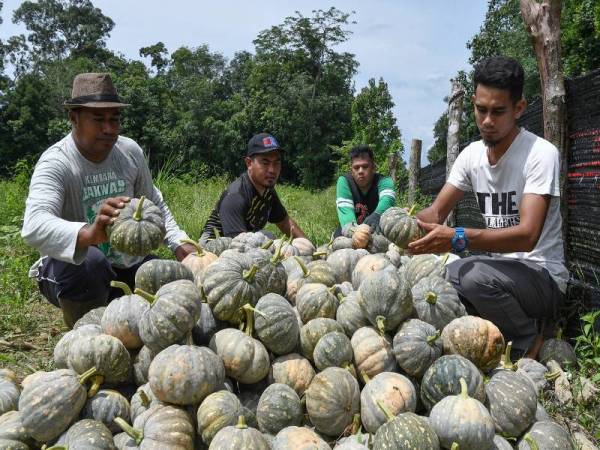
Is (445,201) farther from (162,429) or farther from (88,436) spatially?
(88,436)

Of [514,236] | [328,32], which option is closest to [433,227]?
[514,236]

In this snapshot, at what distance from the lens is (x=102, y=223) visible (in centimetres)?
Result: 327

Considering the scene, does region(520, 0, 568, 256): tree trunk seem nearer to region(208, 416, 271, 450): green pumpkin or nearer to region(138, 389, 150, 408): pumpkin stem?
region(208, 416, 271, 450): green pumpkin

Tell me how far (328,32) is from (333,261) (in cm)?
4197

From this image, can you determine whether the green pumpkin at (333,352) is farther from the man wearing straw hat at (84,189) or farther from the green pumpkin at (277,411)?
the man wearing straw hat at (84,189)

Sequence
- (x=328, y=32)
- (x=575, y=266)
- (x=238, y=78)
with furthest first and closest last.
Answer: (x=238, y=78) < (x=328, y=32) < (x=575, y=266)

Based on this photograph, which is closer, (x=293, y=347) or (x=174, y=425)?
(x=174, y=425)

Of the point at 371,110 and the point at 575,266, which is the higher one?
the point at 371,110

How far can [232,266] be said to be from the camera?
119 inches

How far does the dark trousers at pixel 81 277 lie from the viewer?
3.97 meters

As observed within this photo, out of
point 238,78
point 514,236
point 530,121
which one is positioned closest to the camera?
point 514,236

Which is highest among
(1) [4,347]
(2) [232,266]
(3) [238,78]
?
(3) [238,78]

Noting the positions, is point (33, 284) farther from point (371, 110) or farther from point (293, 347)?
point (371, 110)

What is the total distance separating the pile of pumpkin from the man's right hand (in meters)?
0.46
